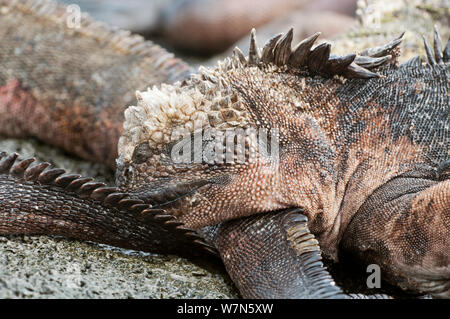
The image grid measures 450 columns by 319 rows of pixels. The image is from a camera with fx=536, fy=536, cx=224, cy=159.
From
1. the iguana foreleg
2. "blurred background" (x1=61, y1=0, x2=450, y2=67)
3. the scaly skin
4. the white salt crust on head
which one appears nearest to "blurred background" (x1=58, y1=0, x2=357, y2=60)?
"blurred background" (x1=61, y1=0, x2=450, y2=67)

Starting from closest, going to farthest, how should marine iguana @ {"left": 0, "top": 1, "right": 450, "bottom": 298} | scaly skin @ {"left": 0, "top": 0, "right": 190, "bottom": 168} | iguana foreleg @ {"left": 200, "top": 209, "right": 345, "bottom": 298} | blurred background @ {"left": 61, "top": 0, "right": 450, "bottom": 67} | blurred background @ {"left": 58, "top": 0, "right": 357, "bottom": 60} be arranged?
iguana foreleg @ {"left": 200, "top": 209, "right": 345, "bottom": 298} → marine iguana @ {"left": 0, "top": 1, "right": 450, "bottom": 298} → scaly skin @ {"left": 0, "top": 0, "right": 190, "bottom": 168} → blurred background @ {"left": 61, "top": 0, "right": 450, "bottom": 67} → blurred background @ {"left": 58, "top": 0, "right": 357, "bottom": 60}

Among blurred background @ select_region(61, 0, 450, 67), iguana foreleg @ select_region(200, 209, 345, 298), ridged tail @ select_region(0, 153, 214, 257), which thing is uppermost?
blurred background @ select_region(61, 0, 450, 67)

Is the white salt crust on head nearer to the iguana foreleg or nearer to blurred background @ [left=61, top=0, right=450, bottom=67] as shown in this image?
the iguana foreleg

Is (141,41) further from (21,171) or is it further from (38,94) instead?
(21,171)

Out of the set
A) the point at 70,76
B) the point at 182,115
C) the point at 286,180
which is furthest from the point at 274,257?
the point at 70,76

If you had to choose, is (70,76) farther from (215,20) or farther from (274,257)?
(215,20)

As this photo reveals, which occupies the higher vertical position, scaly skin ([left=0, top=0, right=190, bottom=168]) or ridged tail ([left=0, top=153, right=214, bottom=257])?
scaly skin ([left=0, top=0, right=190, bottom=168])

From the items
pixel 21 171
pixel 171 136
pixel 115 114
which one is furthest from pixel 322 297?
pixel 115 114

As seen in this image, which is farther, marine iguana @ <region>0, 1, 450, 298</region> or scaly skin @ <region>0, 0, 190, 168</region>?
scaly skin @ <region>0, 0, 190, 168</region>

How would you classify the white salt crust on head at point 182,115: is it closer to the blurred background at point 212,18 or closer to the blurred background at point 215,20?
the blurred background at point 215,20
